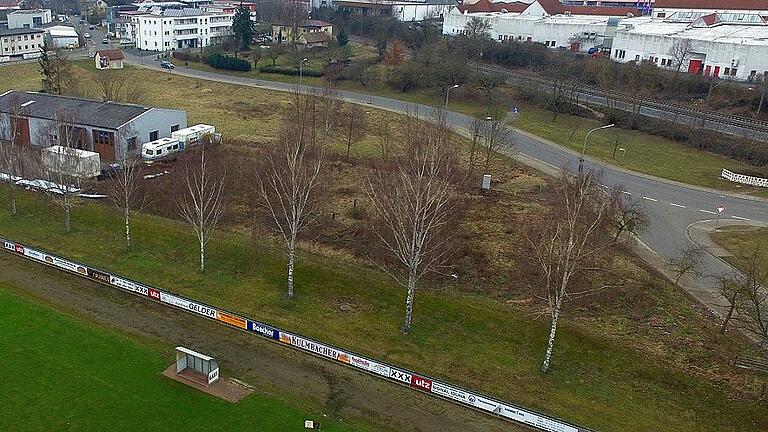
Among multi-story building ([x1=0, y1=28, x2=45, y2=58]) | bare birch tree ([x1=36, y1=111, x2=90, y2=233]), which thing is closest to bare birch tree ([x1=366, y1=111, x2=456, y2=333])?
bare birch tree ([x1=36, y1=111, x2=90, y2=233])

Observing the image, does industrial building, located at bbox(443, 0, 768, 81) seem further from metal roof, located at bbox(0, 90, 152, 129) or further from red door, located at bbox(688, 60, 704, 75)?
metal roof, located at bbox(0, 90, 152, 129)

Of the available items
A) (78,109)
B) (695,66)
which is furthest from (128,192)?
(695,66)

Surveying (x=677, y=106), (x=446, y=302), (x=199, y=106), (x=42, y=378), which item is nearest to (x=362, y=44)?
(x=199, y=106)

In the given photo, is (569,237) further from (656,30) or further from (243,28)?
(243,28)

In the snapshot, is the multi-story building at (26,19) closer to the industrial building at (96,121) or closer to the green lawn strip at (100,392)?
the industrial building at (96,121)

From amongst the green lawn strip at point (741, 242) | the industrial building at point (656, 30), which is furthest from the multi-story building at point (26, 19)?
the green lawn strip at point (741, 242)

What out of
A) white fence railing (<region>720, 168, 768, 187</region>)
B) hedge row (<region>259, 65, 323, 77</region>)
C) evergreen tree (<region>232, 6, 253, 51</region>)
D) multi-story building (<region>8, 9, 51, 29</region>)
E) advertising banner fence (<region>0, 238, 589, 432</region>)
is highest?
evergreen tree (<region>232, 6, 253, 51</region>)
